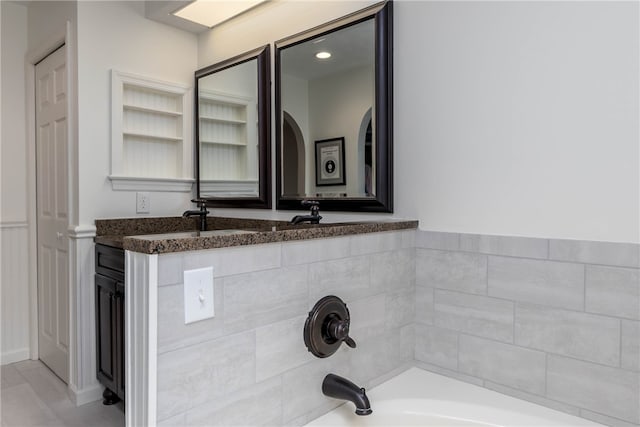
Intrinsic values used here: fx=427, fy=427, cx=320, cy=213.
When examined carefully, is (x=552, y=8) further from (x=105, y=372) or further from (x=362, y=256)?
(x=105, y=372)

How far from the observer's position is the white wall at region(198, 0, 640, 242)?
4.26 ft

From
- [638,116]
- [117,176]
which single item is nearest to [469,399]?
[638,116]

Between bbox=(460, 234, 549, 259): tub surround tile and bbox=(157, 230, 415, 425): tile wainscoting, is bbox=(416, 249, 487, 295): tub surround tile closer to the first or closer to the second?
bbox=(460, 234, 549, 259): tub surround tile

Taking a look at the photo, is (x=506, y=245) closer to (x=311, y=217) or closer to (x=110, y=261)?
(x=311, y=217)

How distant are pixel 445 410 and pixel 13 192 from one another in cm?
301

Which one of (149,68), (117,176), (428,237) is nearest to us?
(428,237)

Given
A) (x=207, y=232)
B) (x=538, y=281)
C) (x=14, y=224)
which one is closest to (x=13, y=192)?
(x=14, y=224)

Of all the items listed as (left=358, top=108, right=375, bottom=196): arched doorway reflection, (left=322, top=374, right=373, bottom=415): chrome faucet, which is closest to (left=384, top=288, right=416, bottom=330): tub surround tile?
(left=322, top=374, right=373, bottom=415): chrome faucet

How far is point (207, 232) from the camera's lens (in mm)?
1218

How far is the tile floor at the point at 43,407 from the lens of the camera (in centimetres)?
215

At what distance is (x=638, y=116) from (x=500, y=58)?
1.60ft

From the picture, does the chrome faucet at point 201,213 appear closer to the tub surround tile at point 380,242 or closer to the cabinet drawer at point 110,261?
the cabinet drawer at point 110,261

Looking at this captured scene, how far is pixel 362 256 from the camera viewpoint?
59.9 inches

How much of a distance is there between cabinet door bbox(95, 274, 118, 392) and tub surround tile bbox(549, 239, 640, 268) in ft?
6.38
